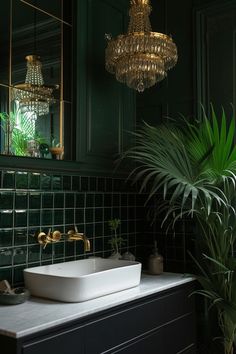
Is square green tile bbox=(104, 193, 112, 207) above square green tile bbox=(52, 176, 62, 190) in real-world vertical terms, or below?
below

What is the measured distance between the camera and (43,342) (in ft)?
5.51

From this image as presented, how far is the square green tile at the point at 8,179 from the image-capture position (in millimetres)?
2260

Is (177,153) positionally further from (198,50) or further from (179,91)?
(198,50)

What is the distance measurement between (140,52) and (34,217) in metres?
1.16

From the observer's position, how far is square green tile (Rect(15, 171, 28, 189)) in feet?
7.67

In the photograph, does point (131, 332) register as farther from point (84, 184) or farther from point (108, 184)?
point (108, 184)

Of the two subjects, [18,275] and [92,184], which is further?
[92,184]

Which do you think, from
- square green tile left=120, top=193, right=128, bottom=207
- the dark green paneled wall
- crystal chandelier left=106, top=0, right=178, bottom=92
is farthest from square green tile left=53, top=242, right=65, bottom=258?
the dark green paneled wall

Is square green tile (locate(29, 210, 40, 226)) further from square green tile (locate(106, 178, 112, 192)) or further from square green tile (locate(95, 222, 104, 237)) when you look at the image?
square green tile (locate(106, 178, 112, 192))

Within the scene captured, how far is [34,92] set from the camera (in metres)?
2.56

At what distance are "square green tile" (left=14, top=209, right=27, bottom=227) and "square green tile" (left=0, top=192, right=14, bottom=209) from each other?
0.06m

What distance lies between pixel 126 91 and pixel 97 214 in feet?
3.23

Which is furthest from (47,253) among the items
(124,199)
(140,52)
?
(140,52)

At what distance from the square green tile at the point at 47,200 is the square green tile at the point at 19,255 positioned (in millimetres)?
291
